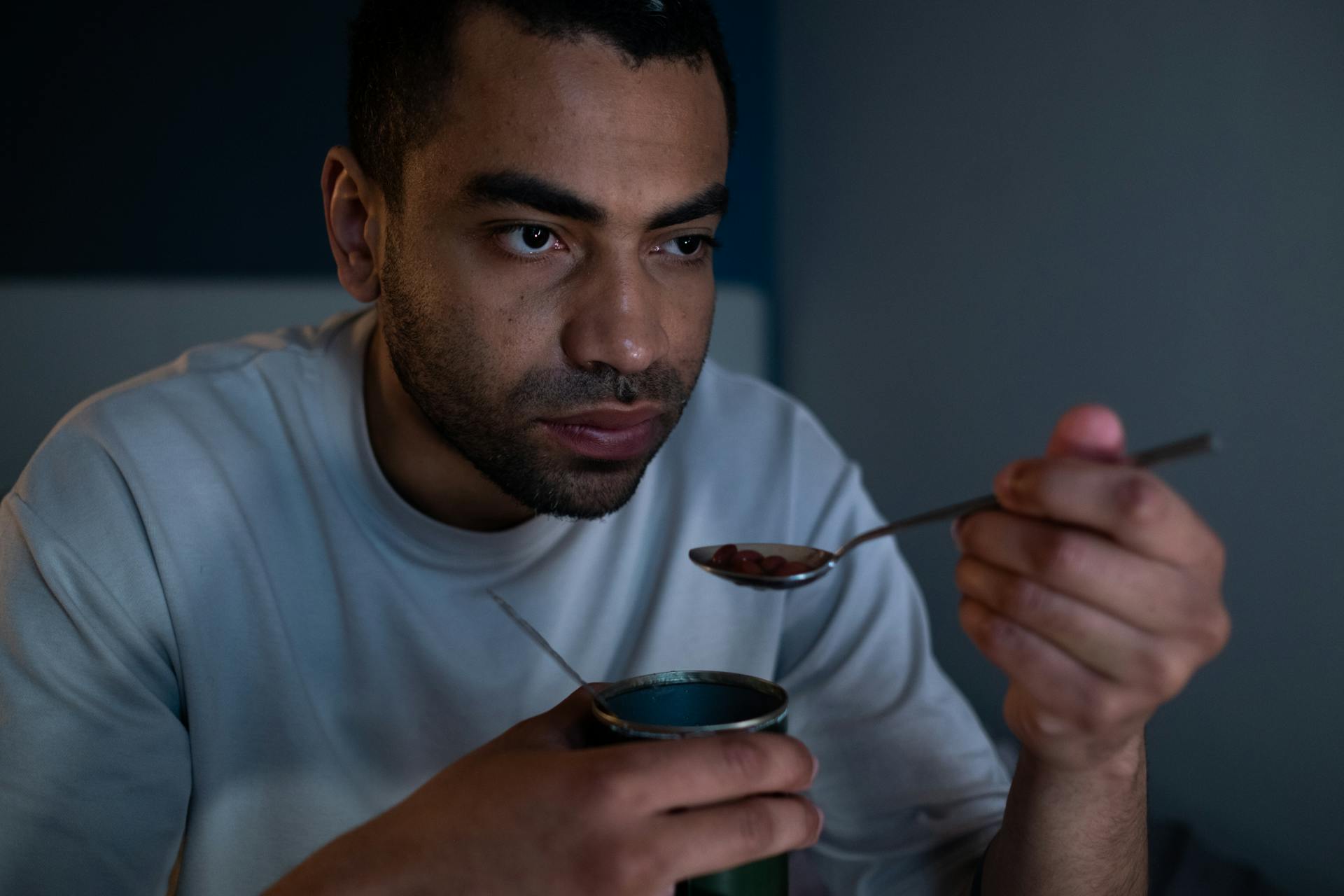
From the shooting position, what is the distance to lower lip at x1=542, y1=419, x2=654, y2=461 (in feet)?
3.30

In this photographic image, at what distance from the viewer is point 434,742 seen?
3.67ft

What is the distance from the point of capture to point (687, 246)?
3.46 feet

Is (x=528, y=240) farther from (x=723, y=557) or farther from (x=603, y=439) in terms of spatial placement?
(x=723, y=557)

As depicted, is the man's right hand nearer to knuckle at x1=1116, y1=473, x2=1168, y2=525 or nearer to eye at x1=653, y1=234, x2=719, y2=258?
knuckle at x1=1116, y1=473, x2=1168, y2=525

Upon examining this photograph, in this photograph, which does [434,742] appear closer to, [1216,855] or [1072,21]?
[1216,855]

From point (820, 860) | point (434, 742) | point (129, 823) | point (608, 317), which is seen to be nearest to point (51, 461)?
point (129, 823)

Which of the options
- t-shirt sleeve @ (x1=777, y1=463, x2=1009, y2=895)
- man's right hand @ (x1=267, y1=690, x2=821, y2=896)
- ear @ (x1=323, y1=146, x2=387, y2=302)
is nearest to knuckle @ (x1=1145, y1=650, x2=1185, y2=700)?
man's right hand @ (x1=267, y1=690, x2=821, y2=896)

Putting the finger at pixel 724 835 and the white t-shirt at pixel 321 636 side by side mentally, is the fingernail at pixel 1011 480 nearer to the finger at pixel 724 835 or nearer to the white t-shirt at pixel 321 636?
the finger at pixel 724 835

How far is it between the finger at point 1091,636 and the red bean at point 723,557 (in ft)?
0.82

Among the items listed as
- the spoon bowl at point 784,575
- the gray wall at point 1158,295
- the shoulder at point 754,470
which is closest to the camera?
the spoon bowl at point 784,575

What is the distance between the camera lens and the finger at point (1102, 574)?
23.4 inches

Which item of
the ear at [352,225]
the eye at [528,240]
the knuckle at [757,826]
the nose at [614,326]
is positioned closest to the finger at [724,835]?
the knuckle at [757,826]

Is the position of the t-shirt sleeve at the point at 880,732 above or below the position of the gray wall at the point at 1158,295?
below

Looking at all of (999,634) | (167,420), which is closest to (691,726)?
(999,634)
